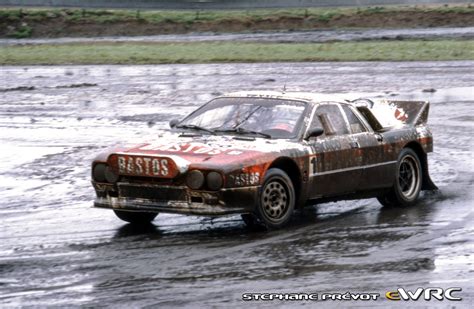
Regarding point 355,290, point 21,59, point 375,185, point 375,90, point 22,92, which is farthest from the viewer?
point 21,59

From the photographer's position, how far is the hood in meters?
10.9

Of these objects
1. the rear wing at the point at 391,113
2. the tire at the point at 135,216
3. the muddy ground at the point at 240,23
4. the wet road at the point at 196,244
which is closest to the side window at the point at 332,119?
the rear wing at the point at 391,113

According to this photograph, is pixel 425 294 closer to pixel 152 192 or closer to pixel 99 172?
pixel 152 192

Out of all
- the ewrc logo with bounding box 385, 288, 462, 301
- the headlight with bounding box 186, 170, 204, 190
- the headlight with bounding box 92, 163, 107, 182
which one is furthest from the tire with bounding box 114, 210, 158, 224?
the ewrc logo with bounding box 385, 288, 462, 301

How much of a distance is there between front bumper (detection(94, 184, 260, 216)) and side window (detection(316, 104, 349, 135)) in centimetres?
160

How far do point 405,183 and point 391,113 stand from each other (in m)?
0.98

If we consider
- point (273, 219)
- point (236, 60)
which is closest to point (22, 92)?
point (236, 60)

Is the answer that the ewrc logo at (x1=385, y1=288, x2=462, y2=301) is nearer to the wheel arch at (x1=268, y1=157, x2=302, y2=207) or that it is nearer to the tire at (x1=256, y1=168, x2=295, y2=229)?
the tire at (x1=256, y1=168, x2=295, y2=229)

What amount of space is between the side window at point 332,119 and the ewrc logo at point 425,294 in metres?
3.82

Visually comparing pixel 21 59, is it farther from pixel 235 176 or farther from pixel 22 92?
pixel 235 176

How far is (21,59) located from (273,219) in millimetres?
27582

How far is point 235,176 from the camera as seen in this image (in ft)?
35.6

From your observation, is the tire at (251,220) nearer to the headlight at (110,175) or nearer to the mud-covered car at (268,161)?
the mud-covered car at (268,161)

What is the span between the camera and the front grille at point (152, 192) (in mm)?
10898
